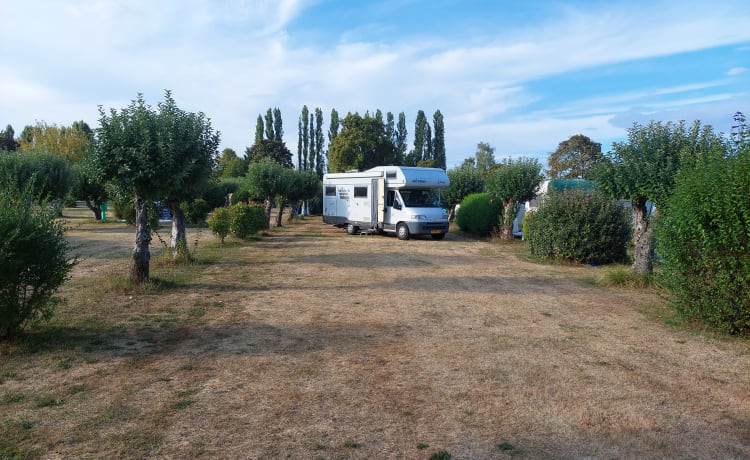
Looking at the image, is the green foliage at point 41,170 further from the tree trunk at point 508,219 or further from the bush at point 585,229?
the bush at point 585,229

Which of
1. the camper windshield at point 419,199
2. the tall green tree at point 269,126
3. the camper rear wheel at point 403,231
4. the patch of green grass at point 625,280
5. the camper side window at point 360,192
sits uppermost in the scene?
the tall green tree at point 269,126

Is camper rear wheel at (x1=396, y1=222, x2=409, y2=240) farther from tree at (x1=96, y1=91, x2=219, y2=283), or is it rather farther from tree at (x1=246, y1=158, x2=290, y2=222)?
tree at (x1=96, y1=91, x2=219, y2=283)

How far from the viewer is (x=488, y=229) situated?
2242 cm

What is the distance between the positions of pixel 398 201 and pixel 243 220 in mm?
5987

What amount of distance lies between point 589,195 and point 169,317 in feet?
37.7

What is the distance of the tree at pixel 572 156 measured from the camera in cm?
4447

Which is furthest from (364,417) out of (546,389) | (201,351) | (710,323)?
(710,323)

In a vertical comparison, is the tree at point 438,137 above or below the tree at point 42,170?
above

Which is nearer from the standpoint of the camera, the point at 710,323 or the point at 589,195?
the point at 710,323

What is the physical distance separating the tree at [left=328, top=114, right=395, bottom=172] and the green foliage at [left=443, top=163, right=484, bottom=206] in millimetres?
18339

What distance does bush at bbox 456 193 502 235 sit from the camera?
22281 millimetres

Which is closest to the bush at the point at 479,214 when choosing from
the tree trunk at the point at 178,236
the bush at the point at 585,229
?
the bush at the point at 585,229

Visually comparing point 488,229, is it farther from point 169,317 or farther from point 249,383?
point 249,383

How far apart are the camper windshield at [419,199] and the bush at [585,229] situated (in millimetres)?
6681
